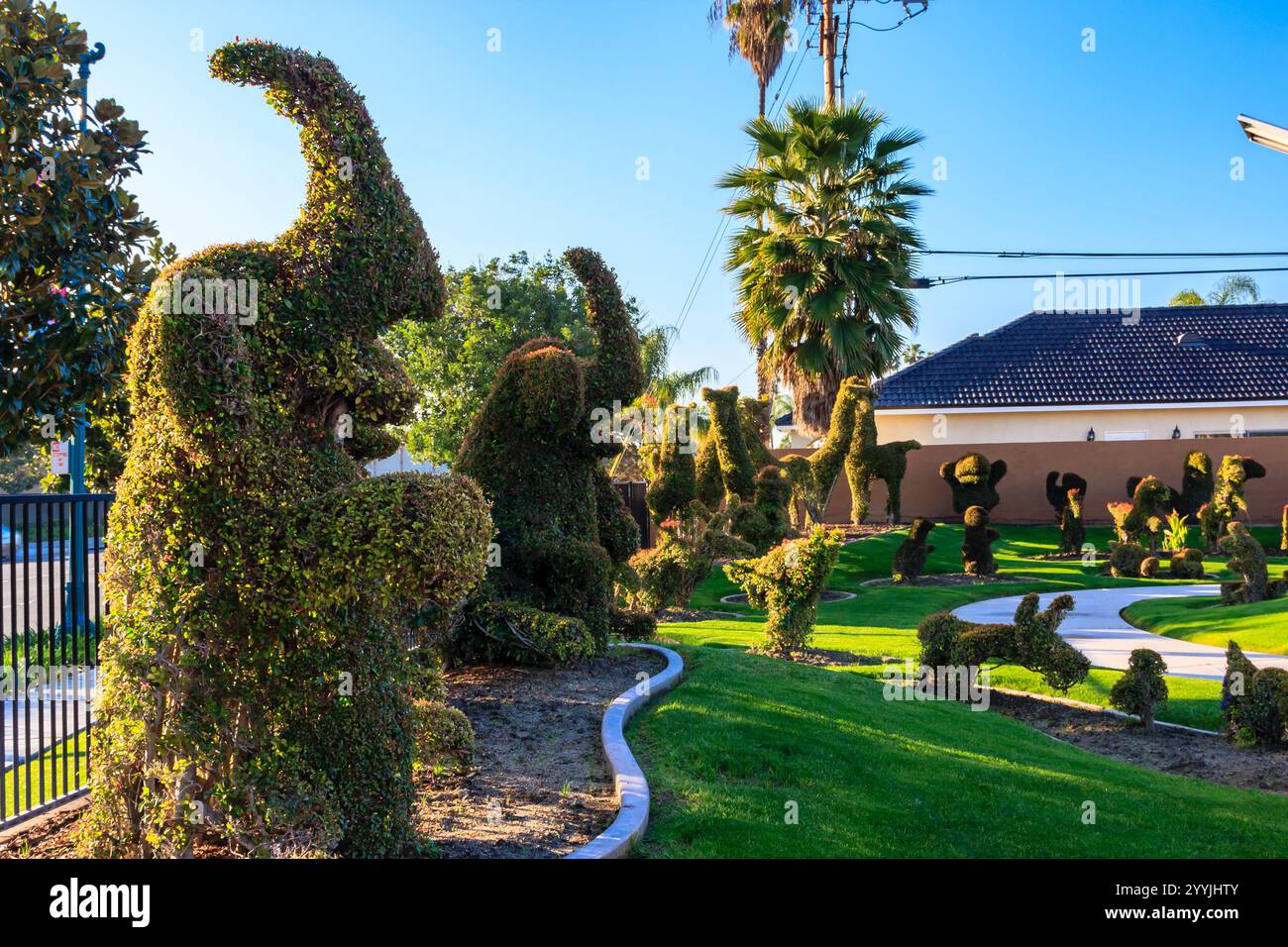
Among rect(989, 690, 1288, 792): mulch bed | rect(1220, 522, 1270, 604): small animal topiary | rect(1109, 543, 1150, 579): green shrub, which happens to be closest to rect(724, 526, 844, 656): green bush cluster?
rect(989, 690, 1288, 792): mulch bed

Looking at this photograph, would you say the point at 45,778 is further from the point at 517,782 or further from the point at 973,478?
the point at 973,478

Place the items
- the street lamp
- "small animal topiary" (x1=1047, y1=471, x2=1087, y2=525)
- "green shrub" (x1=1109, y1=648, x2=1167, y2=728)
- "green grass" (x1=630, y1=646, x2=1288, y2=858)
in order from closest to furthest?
1. "green grass" (x1=630, y1=646, x2=1288, y2=858)
2. the street lamp
3. "green shrub" (x1=1109, y1=648, x2=1167, y2=728)
4. "small animal topiary" (x1=1047, y1=471, x2=1087, y2=525)

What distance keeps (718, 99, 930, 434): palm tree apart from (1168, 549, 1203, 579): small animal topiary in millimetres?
7942

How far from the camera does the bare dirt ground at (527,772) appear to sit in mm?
4957

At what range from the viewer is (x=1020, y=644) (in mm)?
9281

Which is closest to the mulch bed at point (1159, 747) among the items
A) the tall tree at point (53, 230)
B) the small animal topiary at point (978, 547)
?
the tall tree at point (53, 230)

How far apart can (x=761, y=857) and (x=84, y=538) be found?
4.74 metres

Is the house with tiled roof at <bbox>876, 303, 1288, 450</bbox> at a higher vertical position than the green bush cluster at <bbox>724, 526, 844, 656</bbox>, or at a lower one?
higher

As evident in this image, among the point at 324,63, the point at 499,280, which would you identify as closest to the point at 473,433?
the point at 324,63

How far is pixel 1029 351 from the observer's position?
3347 cm

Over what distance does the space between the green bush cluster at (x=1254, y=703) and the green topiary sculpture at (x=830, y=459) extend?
14402mm

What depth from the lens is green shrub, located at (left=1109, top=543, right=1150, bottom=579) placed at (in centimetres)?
1998

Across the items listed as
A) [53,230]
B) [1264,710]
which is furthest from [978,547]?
[53,230]

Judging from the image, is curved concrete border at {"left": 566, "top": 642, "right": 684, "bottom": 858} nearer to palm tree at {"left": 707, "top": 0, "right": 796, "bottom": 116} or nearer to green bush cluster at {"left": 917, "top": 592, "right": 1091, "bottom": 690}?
green bush cluster at {"left": 917, "top": 592, "right": 1091, "bottom": 690}
